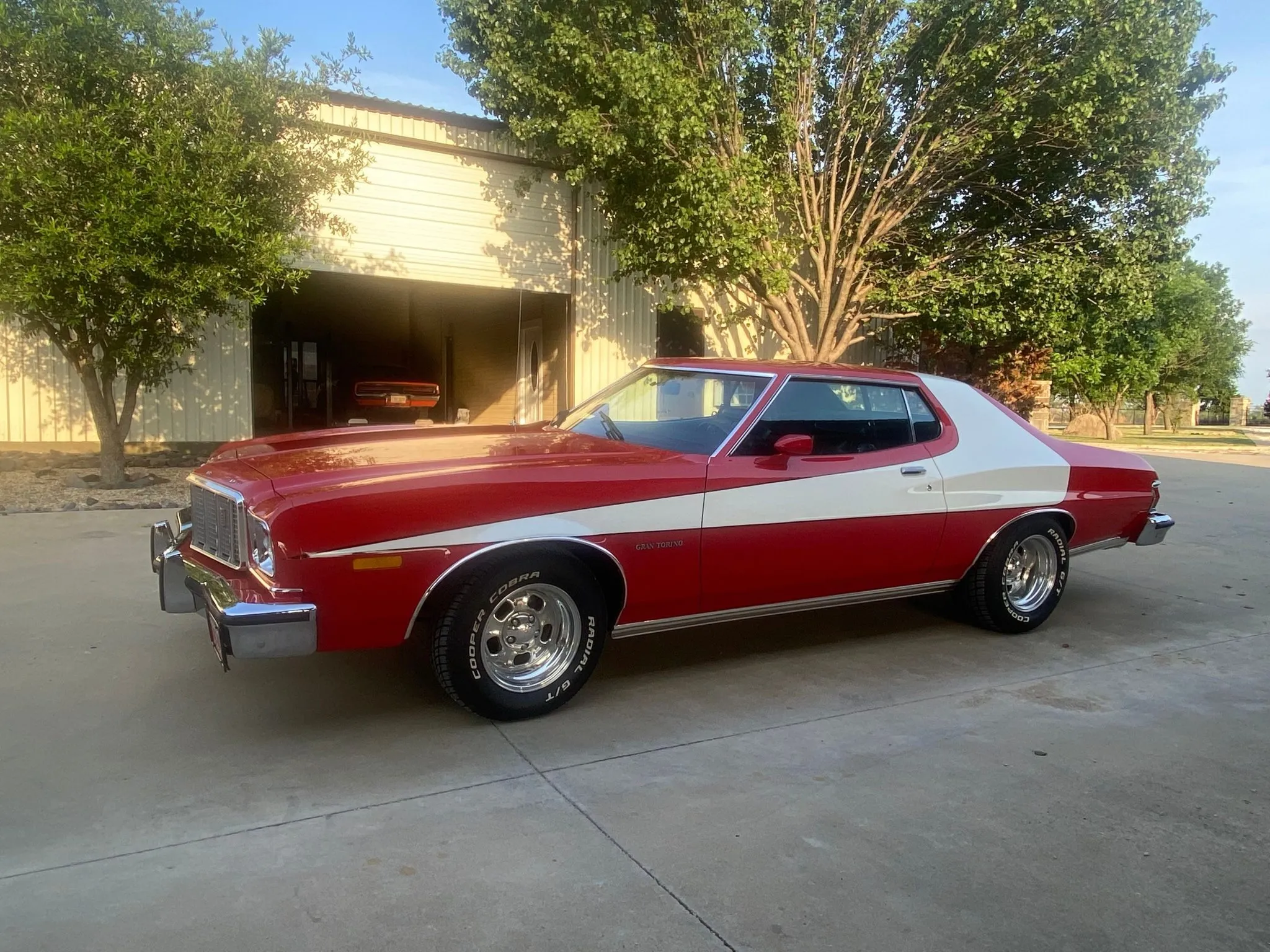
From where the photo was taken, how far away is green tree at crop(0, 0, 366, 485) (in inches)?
315

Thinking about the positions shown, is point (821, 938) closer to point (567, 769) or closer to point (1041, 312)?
point (567, 769)

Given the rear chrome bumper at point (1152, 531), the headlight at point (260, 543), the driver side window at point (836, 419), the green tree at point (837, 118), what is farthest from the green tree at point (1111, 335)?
the headlight at point (260, 543)

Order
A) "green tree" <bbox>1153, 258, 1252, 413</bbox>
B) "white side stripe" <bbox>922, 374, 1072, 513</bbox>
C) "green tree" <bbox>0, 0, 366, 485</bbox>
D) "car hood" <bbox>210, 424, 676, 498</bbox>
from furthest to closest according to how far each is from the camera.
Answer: "green tree" <bbox>1153, 258, 1252, 413</bbox>, "green tree" <bbox>0, 0, 366, 485</bbox>, "white side stripe" <bbox>922, 374, 1072, 513</bbox>, "car hood" <bbox>210, 424, 676, 498</bbox>

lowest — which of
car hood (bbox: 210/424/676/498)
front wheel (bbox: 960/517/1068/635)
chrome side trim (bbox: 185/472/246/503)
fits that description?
front wheel (bbox: 960/517/1068/635)

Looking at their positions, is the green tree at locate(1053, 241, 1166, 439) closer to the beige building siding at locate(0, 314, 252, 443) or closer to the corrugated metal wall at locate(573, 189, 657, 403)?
the corrugated metal wall at locate(573, 189, 657, 403)

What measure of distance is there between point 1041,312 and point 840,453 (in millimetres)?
10853

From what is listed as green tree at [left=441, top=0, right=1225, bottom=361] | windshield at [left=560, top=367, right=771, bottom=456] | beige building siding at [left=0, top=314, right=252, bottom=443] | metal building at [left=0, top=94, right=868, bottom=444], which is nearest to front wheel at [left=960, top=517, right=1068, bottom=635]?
windshield at [left=560, top=367, right=771, bottom=456]

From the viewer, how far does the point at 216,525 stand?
12.9 ft

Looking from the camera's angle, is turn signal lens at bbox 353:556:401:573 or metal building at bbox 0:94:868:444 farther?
metal building at bbox 0:94:868:444

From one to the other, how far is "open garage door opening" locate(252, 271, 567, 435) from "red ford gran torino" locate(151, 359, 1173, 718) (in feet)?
34.3

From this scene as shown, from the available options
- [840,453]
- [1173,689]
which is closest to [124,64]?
[840,453]

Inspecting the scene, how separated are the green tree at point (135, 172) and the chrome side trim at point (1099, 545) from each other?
7513 millimetres

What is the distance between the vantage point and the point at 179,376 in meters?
12.9

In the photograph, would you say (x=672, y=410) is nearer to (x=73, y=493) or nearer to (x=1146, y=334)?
(x=73, y=493)
